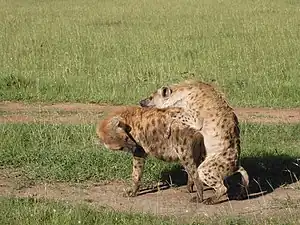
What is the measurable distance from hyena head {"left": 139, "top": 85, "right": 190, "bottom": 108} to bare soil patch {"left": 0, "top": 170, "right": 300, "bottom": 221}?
883mm

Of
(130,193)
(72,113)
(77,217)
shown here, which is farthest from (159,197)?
(72,113)

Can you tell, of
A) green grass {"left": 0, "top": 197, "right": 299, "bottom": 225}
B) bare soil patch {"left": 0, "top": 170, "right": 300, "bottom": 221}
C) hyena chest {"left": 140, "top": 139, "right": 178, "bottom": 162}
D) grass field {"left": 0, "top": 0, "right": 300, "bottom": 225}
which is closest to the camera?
green grass {"left": 0, "top": 197, "right": 299, "bottom": 225}

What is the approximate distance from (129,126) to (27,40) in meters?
10.6

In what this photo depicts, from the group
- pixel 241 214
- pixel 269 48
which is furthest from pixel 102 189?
pixel 269 48

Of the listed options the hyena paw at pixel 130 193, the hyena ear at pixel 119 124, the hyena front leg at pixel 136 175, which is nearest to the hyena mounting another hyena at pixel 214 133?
the hyena ear at pixel 119 124

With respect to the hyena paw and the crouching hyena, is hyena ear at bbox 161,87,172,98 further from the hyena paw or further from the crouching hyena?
the hyena paw

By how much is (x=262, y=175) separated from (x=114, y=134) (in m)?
1.97

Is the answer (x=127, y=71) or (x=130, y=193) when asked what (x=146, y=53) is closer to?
(x=127, y=71)

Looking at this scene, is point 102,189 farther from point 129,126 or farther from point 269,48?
point 269,48

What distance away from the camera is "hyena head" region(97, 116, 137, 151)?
6117mm

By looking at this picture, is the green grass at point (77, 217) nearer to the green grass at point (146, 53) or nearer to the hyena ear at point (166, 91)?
the hyena ear at point (166, 91)

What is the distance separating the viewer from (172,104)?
6449mm

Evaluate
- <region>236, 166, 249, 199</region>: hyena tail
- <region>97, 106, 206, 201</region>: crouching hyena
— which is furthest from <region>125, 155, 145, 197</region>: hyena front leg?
<region>236, 166, 249, 199</region>: hyena tail

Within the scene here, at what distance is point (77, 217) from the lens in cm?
507
